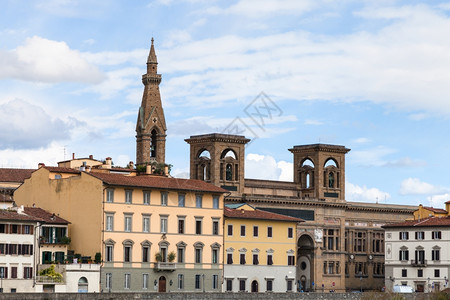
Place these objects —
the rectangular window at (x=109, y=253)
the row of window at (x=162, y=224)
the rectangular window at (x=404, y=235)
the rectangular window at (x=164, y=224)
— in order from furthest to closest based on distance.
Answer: the rectangular window at (x=404, y=235) < the rectangular window at (x=164, y=224) < the row of window at (x=162, y=224) < the rectangular window at (x=109, y=253)

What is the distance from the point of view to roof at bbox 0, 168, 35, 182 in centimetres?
10800

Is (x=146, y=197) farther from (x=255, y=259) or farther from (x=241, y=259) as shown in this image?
(x=255, y=259)

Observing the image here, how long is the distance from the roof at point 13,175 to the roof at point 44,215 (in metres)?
19.6

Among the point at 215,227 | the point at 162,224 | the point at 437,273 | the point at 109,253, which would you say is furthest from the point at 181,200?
the point at 437,273

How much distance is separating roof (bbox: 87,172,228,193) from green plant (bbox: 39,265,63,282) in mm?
8633

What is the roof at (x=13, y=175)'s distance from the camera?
108 m

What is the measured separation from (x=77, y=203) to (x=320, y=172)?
47.1m

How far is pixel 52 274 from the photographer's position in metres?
82.1

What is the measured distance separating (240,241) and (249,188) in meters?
26.4

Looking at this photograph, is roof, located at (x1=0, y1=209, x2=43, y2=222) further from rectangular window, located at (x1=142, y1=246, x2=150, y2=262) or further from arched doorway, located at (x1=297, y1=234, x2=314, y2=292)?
arched doorway, located at (x1=297, y1=234, x2=314, y2=292)

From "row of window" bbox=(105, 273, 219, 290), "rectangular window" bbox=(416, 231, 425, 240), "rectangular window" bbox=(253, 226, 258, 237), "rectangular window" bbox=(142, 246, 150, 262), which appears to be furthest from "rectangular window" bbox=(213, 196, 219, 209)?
"rectangular window" bbox=(416, 231, 425, 240)

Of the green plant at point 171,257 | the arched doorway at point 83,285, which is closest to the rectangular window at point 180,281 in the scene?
the green plant at point 171,257

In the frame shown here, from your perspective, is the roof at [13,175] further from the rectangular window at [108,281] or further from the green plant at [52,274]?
the green plant at [52,274]

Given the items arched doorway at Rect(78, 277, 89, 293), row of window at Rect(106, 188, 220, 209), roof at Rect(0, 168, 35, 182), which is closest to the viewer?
arched doorway at Rect(78, 277, 89, 293)
